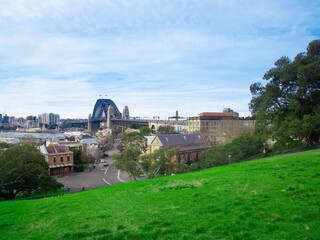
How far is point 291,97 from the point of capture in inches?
833

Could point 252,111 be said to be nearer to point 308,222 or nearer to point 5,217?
point 308,222

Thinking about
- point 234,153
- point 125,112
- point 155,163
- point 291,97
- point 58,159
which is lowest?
point 58,159

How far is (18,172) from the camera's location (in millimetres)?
19562

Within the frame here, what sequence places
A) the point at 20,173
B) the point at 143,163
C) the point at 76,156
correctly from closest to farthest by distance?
the point at 20,173 < the point at 143,163 < the point at 76,156

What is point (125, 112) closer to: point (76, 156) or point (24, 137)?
point (24, 137)

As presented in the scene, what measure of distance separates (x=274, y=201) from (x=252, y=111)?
20.5 m

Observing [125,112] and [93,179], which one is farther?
[125,112]

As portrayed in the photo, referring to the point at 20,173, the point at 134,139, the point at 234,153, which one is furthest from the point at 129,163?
the point at 134,139

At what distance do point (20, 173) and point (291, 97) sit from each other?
85.7 feet

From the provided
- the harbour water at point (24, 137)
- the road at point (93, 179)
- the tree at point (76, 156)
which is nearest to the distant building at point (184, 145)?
the road at point (93, 179)

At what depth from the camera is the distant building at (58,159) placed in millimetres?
38406

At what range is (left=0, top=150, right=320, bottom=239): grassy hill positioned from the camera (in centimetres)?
521

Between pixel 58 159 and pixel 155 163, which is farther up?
pixel 155 163

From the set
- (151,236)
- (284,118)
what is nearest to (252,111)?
(284,118)
